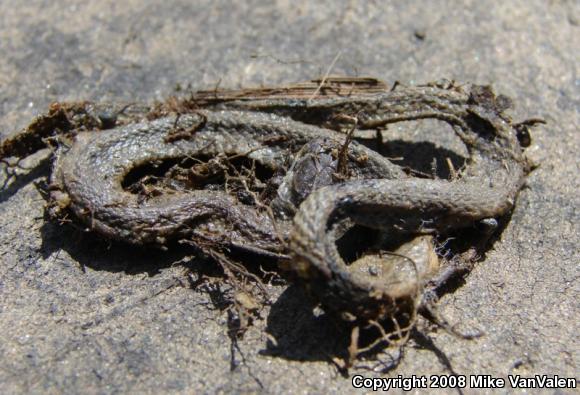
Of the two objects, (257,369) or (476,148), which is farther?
(476,148)

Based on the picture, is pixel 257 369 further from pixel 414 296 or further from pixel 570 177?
pixel 570 177

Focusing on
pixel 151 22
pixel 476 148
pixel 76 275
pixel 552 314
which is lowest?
pixel 552 314

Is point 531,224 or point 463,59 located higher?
point 463,59

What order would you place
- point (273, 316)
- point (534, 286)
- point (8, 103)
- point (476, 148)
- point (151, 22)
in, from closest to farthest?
point (273, 316) → point (534, 286) → point (476, 148) → point (8, 103) → point (151, 22)

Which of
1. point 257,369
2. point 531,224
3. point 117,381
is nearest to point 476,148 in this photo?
point 531,224

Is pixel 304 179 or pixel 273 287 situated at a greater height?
pixel 304 179

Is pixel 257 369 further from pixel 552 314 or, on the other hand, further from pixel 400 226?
pixel 552 314

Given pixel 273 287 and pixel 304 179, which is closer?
pixel 273 287

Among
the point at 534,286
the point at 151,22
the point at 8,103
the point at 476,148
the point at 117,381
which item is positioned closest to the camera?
the point at 117,381
